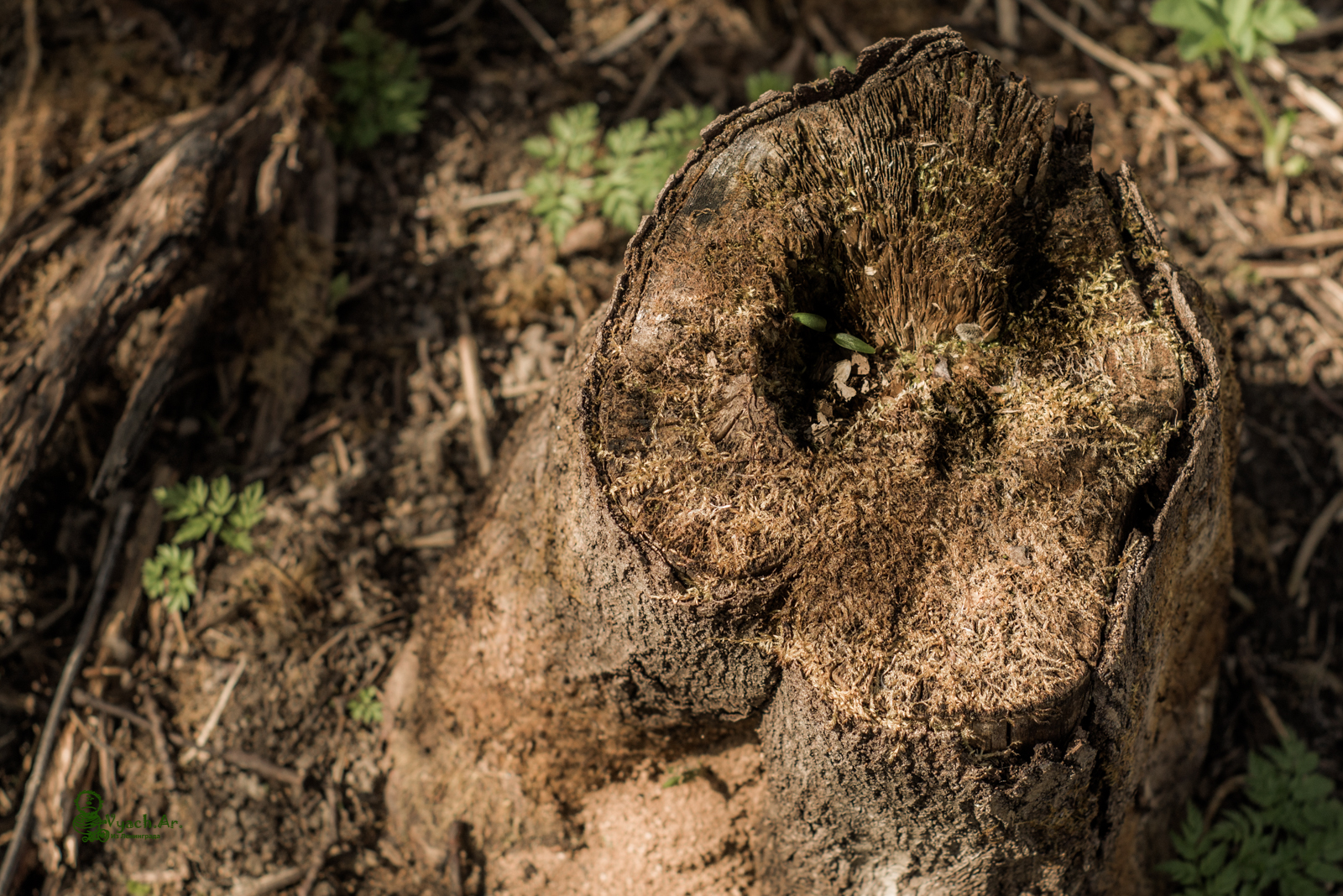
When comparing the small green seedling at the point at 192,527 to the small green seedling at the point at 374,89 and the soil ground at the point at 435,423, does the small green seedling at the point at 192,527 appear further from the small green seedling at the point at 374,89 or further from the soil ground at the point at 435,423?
the small green seedling at the point at 374,89

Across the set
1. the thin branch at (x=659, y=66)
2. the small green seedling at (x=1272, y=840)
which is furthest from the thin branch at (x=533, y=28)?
the small green seedling at (x=1272, y=840)

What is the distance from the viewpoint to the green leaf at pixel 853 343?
5.80 ft

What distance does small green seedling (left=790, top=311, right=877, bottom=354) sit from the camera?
1.76m

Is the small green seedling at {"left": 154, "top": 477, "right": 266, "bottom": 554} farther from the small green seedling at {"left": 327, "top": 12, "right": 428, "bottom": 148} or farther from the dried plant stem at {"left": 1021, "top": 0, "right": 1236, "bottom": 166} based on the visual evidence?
the dried plant stem at {"left": 1021, "top": 0, "right": 1236, "bottom": 166}

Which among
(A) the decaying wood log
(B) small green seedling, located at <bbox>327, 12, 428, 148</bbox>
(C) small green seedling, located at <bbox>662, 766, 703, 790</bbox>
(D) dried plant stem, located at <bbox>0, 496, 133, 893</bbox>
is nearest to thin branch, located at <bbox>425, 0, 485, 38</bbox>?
(B) small green seedling, located at <bbox>327, 12, 428, 148</bbox>

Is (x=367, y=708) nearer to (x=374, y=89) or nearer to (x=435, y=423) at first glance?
(x=435, y=423)

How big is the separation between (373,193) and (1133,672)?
3.36 meters

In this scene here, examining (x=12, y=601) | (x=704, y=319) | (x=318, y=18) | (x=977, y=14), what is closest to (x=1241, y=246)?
(x=977, y=14)

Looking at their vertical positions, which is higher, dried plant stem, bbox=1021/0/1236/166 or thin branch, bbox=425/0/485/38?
thin branch, bbox=425/0/485/38

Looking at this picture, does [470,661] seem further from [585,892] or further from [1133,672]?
[1133,672]

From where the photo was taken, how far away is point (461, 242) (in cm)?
351

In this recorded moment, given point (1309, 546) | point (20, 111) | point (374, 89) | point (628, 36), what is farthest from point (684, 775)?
point (20, 111)

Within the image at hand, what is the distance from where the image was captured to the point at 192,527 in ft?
9.48

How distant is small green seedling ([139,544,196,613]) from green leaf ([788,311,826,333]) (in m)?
2.33
